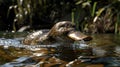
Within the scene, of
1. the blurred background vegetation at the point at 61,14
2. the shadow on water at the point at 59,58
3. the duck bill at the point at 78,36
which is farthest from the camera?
the blurred background vegetation at the point at 61,14

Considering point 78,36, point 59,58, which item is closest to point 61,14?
point 78,36

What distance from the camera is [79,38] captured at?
5.93 metres

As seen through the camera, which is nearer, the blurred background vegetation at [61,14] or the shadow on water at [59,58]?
the shadow on water at [59,58]

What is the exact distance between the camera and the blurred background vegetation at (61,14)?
9.16 metres

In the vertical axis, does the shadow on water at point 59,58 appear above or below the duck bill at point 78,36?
below

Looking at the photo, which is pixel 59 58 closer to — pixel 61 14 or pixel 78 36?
pixel 78 36

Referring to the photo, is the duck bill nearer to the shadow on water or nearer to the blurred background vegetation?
the shadow on water

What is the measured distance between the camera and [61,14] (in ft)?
36.6

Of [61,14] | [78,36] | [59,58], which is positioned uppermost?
[61,14]

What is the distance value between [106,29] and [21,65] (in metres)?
5.49

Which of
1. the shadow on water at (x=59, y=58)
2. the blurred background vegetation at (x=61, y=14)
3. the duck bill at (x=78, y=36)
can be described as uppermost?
the blurred background vegetation at (x=61, y=14)

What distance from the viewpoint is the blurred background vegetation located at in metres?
9.16

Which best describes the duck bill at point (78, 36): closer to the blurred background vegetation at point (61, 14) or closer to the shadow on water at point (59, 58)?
→ the shadow on water at point (59, 58)

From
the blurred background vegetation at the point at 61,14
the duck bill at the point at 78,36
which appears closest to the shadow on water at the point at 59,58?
the duck bill at the point at 78,36
